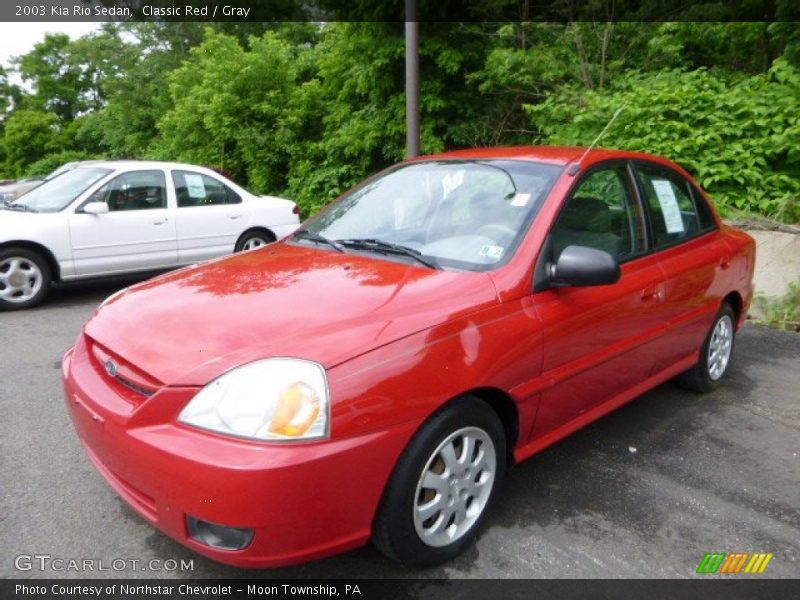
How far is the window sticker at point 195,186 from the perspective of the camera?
7.63m

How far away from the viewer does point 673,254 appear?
371 cm

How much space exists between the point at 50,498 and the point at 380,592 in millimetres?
1667

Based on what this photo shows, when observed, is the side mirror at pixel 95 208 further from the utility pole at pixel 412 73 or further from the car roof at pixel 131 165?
the utility pole at pixel 412 73

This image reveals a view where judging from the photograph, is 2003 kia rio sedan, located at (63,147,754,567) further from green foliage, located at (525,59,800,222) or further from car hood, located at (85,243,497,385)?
green foliage, located at (525,59,800,222)

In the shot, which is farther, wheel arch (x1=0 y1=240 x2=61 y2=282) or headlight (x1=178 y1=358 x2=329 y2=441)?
wheel arch (x1=0 y1=240 x2=61 y2=282)

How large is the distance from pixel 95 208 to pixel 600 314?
546 cm

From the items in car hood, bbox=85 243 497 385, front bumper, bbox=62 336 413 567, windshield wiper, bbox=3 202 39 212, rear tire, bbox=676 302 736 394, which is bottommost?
rear tire, bbox=676 302 736 394

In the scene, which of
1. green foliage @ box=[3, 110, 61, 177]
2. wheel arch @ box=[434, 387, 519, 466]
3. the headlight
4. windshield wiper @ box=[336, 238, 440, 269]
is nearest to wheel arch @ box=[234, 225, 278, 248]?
windshield wiper @ box=[336, 238, 440, 269]

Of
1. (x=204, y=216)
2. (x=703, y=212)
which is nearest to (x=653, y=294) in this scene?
(x=703, y=212)

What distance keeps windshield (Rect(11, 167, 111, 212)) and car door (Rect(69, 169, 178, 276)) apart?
204 mm

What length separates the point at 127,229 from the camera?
700 centimetres

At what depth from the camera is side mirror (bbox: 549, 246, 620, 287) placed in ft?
9.01

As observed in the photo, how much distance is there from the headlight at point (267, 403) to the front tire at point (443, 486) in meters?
0.41

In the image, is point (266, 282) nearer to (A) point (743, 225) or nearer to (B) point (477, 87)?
(A) point (743, 225)
